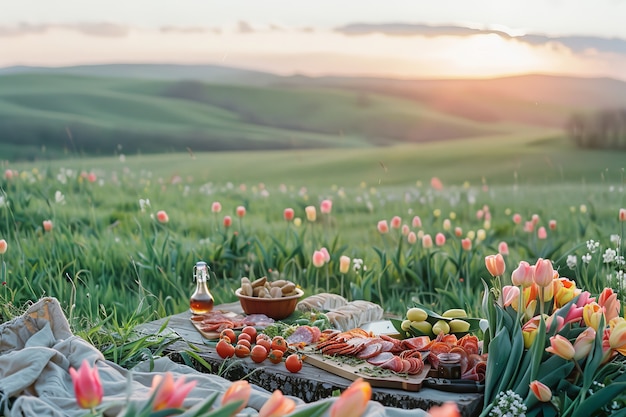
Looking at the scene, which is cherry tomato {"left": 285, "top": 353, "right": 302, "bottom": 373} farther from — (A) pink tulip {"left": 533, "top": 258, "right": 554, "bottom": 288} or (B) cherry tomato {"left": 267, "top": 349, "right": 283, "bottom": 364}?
(A) pink tulip {"left": 533, "top": 258, "right": 554, "bottom": 288}

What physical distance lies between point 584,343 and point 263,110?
934cm

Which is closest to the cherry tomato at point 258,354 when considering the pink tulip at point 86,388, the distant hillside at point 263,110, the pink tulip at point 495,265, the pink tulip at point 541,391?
the pink tulip at point 495,265

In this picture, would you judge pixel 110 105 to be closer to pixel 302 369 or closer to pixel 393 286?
pixel 393 286

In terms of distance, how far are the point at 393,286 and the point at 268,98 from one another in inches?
291

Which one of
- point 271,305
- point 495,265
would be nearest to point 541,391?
point 495,265

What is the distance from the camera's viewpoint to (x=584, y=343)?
2602 millimetres

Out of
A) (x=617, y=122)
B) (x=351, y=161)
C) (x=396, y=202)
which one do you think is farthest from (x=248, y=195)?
(x=617, y=122)

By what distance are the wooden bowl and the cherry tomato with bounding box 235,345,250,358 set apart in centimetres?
50

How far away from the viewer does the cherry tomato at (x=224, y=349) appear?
3.14 meters

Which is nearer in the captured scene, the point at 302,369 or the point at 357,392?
the point at 357,392

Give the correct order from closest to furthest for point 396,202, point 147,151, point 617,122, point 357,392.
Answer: point 357,392, point 396,202, point 617,122, point 147,151

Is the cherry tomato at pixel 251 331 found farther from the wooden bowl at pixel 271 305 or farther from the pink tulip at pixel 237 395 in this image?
the pink tulip at pixel 237 395

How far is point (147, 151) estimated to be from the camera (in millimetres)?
10539

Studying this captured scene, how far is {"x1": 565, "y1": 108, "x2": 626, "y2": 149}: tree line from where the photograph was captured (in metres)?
9.84
